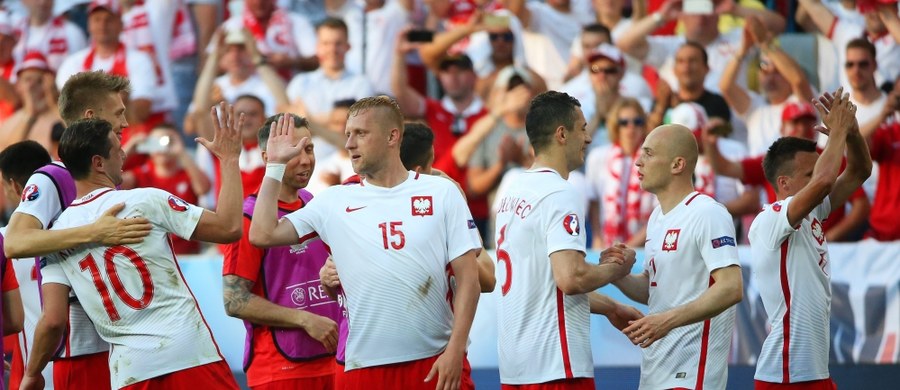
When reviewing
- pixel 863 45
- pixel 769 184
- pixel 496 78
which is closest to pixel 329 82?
pixel 496 78

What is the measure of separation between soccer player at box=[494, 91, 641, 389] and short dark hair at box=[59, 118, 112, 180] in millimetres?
2176

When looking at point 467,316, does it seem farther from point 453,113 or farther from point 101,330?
point 453,113

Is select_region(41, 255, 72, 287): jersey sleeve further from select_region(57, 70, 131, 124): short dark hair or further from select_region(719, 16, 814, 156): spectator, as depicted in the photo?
select_region(719, 16, 814, 156): spectator

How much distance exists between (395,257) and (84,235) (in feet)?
5.07

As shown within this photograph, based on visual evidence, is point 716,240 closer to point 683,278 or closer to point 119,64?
point 683,278

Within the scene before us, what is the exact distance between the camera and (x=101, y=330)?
5.75 m

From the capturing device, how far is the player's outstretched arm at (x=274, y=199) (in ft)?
18.4

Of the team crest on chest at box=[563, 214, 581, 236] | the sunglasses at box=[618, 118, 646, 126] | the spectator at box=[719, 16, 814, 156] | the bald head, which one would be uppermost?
the spectator at box=[719, 16, 814, 156]

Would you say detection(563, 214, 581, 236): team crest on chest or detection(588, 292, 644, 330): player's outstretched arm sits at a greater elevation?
detection(563, 214, 581, 236): team crest on chest

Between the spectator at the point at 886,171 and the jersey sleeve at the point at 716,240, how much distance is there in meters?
5.86

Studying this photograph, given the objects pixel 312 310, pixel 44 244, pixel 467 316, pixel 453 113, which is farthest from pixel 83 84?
pixel 453 113

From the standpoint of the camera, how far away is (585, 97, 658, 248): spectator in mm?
11583

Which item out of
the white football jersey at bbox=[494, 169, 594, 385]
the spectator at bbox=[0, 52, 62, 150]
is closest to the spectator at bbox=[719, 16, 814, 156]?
the white football jersey at bbox=[494, 169, 594, 385]

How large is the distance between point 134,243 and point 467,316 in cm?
170
